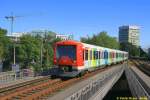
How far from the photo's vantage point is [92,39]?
175m

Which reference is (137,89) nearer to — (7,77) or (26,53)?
(7,77)

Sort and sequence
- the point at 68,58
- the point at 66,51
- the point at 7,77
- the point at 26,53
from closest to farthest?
the point at 7,77, the point at 68,58, the point at 66,51, the point at 26,53

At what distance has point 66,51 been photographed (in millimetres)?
35625

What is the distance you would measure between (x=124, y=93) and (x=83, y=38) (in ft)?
449

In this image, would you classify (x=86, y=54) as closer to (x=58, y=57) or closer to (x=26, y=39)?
(x=58, y=57)

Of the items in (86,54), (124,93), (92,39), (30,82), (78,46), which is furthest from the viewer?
(92,39)

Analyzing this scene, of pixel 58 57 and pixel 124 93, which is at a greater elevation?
pixel 58 57

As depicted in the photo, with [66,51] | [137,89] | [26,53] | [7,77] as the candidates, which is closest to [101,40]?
[26,53]

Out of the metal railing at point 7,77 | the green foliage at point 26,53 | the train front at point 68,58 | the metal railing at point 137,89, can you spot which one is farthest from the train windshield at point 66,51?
the green foliage at point 26,53

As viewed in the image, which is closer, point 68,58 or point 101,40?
point 68,58

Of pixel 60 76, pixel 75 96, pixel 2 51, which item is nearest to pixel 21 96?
pixel 75 96

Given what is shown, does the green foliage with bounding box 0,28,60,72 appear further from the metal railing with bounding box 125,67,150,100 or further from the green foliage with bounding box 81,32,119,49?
the metal railing with bounding box 125,67,150,100

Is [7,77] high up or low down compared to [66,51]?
down

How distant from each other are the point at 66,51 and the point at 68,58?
660 millimetres
